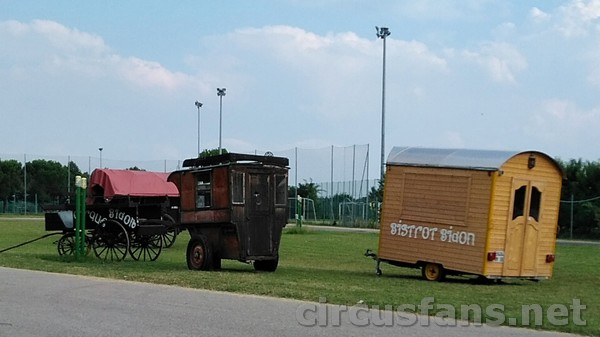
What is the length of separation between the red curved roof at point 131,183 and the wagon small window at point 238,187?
43.0ft

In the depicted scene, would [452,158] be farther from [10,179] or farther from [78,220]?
[10,179]

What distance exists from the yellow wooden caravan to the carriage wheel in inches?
384

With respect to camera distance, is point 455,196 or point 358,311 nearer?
point 358,311

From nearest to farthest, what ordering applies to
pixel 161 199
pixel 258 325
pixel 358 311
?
pixel 258 325 < pixel 358 311 < pixel 161 199

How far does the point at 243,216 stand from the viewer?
60.2 ft

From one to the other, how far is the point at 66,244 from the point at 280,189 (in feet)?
27.4

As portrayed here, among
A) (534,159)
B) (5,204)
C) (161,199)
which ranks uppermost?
(534,159)

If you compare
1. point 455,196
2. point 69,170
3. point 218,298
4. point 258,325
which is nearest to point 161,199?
point 455,196

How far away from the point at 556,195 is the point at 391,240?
3719 millimetres

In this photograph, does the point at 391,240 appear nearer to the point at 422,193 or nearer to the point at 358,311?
the point at 422,193

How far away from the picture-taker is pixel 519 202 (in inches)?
699

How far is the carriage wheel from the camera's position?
78.9 feet

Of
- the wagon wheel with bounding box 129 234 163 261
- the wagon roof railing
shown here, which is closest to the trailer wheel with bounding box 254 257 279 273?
the wagon roof railing


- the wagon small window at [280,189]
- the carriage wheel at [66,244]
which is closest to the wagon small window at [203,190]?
the wagon small window at [280,189]
